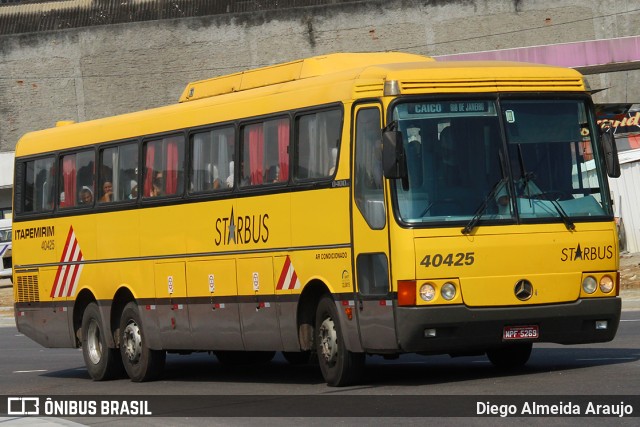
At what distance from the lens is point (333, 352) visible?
14641 mm

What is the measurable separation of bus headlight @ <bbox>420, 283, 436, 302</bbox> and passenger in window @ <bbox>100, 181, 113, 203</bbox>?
6.75m

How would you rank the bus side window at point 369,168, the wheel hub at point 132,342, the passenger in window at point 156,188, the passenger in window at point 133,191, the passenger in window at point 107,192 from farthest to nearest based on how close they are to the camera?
the passenger in window at point 107,192 < the passenger in window at point 133,191 < the wheel hub at point 132,342 < the passenger in window at point 156,188 < the bus side window at point 369,168

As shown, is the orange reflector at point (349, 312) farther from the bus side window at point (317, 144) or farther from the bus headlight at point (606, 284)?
the bus headlight at point (606, 284)

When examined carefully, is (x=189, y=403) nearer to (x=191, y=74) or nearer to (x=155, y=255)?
(x=155, y=255)

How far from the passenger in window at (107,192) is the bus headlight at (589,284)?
7.37 metres

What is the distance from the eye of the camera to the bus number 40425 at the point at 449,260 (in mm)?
13539

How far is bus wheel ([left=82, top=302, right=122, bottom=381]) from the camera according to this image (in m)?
19.0

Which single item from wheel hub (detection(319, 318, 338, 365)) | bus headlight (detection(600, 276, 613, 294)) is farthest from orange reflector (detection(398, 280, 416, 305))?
bus headlight (detection(600, 276, 613, 294))

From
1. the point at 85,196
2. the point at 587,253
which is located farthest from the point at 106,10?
the point at 587,253

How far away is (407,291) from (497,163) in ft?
5.17

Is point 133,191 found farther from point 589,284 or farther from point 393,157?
point 589,284

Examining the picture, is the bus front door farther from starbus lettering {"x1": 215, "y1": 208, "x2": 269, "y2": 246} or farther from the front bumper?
starbus lettering {"x1": 215, "y1": 208, "x2": 269, "y2": 246}

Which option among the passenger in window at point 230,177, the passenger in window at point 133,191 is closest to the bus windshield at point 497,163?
the passenger in window at point 230,177

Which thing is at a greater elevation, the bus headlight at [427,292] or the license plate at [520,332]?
the bus headlight at [427,292]
